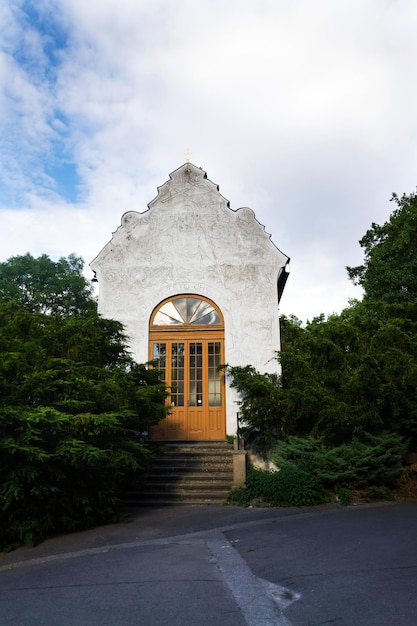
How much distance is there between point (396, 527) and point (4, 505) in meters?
5.68

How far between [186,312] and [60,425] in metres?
6.98

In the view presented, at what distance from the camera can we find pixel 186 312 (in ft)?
45.6

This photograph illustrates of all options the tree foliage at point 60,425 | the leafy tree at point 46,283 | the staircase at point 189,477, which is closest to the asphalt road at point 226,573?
the tree foliage at point 60,425

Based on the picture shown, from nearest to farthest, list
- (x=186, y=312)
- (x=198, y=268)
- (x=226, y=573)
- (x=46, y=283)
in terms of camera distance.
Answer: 1. (x=226, y=573)
2. (x=186, y=312)
3. (x=198, y=268)
4. (x=46, y=283)

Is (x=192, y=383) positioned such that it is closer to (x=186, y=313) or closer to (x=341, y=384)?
(x=186, y=313)

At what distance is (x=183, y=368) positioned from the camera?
1356cm

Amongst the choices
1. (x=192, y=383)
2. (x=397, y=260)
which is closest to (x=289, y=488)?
(x=192, y=383)

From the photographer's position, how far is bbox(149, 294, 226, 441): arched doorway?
13188 mm

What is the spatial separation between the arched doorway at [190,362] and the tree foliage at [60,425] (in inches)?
145

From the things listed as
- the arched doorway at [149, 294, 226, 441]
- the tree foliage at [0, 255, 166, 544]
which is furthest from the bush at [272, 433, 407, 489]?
the arched doorway at [149, 294, 226, 441]

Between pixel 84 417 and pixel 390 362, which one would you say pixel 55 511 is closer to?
pixel 84 417

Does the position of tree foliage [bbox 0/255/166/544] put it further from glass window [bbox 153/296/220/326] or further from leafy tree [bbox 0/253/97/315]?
leafy tree [bbox 0/253/97/315]

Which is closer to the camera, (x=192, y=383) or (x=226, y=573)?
(x=226, y=573)

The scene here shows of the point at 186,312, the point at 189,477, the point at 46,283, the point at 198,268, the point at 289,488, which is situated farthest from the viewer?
the point at 46,283
